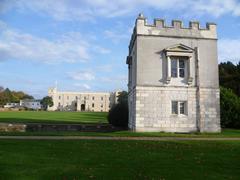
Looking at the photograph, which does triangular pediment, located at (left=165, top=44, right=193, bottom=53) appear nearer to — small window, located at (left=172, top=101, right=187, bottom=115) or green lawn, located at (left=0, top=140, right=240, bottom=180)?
small window, located at (left=172, top=101, right=187, bottom=115)

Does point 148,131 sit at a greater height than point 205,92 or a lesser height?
lesser

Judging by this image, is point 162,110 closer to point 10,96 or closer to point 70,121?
point 70,121

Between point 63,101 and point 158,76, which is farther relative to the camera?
point 63,101

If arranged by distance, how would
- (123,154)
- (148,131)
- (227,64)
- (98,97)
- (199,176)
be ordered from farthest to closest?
(98,97)
(227,64)
(148,131)
(123,154)
(199,176)

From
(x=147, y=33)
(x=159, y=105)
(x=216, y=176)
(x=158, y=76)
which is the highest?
(x=147, y=33)

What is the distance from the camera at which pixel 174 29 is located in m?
24.8

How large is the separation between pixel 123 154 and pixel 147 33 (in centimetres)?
1442

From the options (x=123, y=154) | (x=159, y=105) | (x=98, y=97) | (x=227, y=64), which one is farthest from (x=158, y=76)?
(x=98, y=97)

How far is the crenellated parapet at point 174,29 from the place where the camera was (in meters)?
24.3

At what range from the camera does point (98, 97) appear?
161 metres

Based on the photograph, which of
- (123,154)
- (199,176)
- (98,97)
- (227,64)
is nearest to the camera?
(199,176)

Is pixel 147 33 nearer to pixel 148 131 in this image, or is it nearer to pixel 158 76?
pixel 158 76

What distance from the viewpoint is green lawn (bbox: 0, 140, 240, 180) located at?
8405 mm

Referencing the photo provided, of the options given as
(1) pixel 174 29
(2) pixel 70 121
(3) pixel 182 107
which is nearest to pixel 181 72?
(3) pixel 182 107
